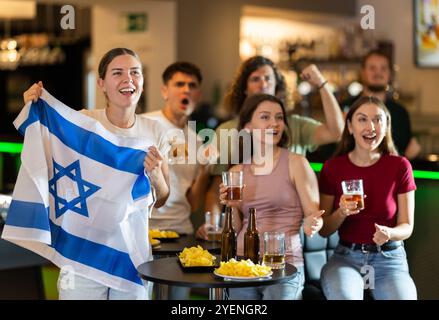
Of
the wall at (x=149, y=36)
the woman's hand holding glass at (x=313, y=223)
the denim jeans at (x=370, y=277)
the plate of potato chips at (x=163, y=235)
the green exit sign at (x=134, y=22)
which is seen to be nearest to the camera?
the woman's hand holding glass at (x=313, y=223)

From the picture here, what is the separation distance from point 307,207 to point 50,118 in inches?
50.2

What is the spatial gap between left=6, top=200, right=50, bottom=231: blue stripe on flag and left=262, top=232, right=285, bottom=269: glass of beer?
3.14 feet

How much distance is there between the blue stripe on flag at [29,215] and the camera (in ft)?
12.0

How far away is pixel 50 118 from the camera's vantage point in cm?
377

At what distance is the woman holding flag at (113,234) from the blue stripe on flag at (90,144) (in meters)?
0.01

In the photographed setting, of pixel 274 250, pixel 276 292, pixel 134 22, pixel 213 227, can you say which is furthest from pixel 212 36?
pixel 274 250

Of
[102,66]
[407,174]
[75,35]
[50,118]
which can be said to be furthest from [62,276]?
[75,35]

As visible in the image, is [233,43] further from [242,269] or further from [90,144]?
[242,269]

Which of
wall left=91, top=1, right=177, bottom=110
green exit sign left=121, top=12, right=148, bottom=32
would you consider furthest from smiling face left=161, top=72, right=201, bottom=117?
green exit sign left=121, top=12, right=148, bottom=32

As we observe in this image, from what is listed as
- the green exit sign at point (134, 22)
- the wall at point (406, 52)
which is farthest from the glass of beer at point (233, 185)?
the wall at point (406, 52)

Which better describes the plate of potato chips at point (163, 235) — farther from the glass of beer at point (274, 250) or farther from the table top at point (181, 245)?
the glass of beer at point (274, 250)

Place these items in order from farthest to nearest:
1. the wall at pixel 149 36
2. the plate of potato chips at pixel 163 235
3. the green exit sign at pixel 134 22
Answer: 1. the green exit sign at pixel 134 22
2. the wall at pixel 149 36
3. the plate of potato chips at pixel 163 235

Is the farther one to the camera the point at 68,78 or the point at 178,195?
the point at 68,78

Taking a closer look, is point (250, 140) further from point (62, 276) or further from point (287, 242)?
point (62, 276)
